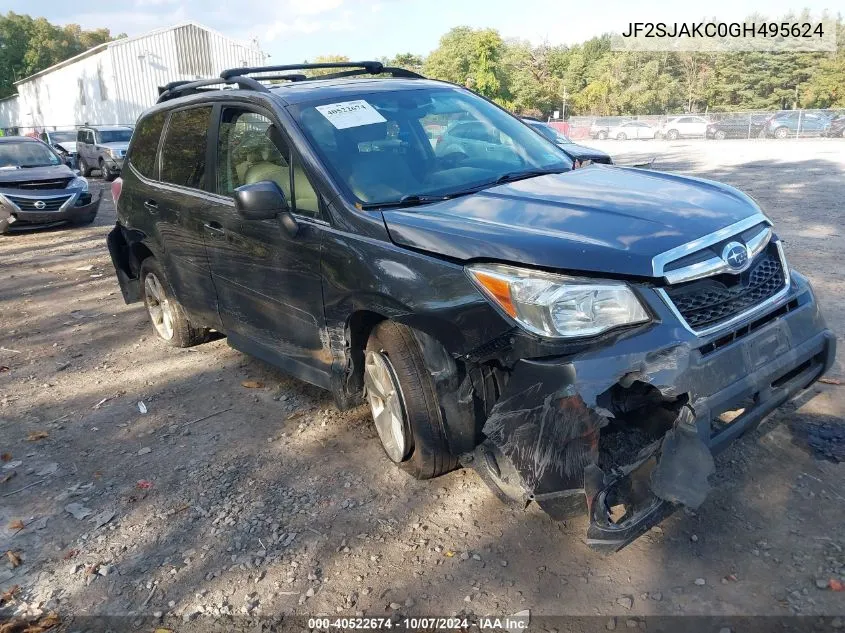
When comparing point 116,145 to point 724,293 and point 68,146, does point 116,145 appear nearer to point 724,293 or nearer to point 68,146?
point 68,146

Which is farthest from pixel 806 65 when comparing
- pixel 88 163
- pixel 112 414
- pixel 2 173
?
pixel 112 414

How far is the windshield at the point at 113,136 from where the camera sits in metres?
23.3

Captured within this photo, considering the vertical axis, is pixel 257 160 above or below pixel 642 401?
above

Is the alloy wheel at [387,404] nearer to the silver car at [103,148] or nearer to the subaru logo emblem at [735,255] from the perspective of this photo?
the subaru logo emblem at [735,255]

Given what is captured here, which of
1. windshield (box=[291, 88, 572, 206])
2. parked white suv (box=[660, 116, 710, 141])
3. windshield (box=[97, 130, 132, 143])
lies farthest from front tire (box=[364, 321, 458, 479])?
parked white suv (box=[660, 116, 710, 141])

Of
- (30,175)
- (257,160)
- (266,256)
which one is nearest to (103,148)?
(30,175)

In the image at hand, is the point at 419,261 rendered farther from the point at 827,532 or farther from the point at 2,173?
the point at 2,173

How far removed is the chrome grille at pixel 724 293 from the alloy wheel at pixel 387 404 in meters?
1.30

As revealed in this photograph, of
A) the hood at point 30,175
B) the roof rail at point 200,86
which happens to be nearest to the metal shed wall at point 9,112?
the hood at point 30,175

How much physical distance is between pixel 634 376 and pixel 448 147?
194cm

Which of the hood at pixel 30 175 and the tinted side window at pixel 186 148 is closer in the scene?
the tinted side window at pixel 186 148

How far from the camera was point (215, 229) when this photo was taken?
4.35m

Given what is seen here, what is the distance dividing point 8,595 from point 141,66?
44885mm

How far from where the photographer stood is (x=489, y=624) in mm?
2562
